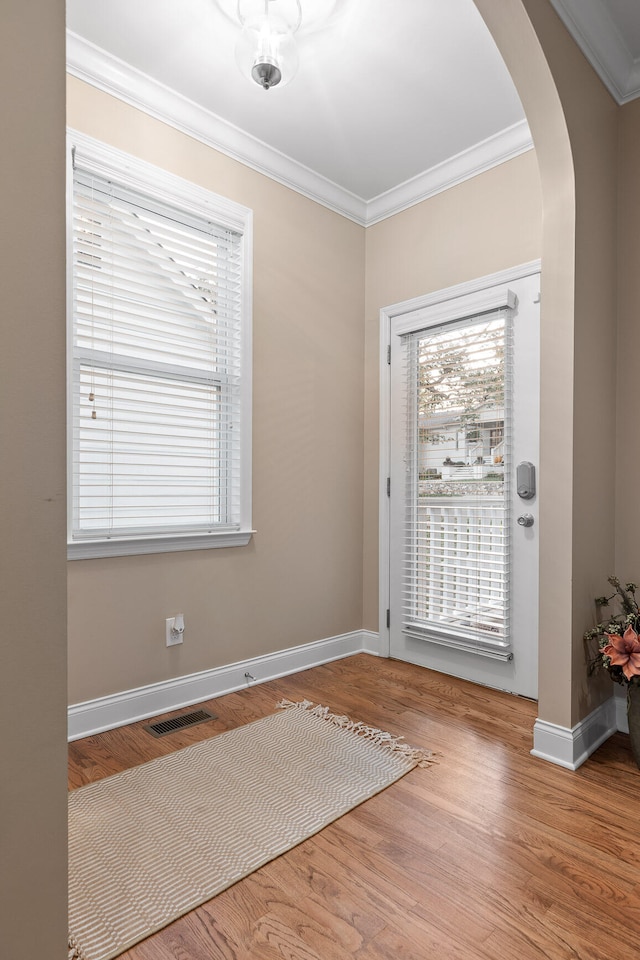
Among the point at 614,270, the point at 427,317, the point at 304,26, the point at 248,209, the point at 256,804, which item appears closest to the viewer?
the point at 256,804

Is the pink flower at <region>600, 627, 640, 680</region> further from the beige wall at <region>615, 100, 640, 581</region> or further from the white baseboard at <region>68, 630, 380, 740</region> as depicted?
the white baseboard at <region>68, 630, 380, 740</region>

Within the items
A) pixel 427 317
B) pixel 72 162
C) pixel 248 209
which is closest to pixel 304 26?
pixel 248 209

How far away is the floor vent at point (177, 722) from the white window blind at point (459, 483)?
4.09 feet

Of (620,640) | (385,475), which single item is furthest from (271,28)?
(620,640)

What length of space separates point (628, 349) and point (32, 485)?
234cm

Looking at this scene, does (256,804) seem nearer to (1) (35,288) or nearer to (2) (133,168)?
(1) (35,288)

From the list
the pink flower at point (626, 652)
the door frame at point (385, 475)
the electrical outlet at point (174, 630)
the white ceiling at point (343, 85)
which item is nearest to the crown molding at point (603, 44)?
the white ceiling at point (343, 85)

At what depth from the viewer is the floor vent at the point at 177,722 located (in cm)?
230

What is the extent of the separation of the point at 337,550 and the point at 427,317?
141 centimetres

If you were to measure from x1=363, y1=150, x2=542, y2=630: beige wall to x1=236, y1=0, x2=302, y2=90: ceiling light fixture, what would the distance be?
1.23m

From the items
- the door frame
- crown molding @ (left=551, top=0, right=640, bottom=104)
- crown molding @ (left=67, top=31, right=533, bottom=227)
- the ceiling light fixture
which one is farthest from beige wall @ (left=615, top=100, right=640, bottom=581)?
the ceiling light fixture

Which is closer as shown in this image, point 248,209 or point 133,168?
point 133,168

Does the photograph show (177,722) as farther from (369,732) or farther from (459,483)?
(459,483)

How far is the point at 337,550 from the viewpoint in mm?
3287
